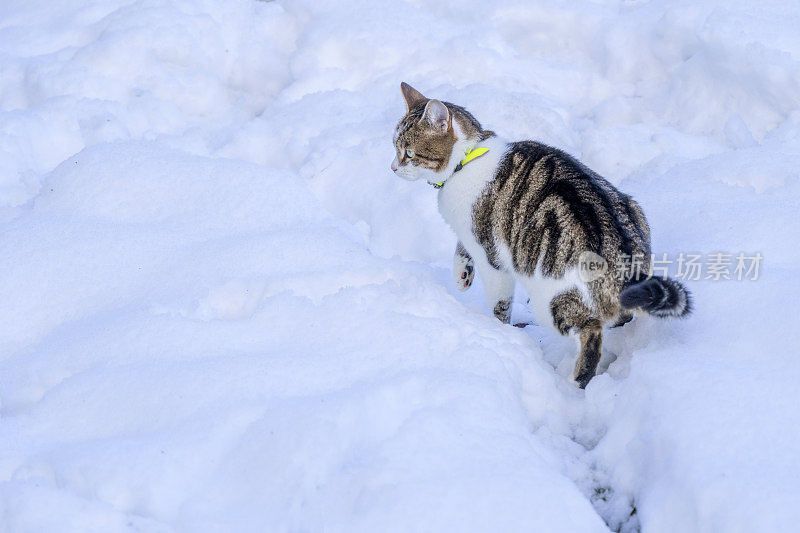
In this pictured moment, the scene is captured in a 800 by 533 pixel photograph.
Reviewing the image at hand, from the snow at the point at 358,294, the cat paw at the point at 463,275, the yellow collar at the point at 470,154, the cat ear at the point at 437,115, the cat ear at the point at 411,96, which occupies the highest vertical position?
the cat ear at the point at 437,115

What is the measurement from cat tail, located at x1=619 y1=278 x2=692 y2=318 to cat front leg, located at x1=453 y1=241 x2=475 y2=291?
102 cm

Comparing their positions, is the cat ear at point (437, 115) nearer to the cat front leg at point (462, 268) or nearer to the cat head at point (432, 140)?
the cat head at point (432, 140)

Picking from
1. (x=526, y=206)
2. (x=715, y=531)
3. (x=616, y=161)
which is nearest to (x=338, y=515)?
(x=715, y=531)

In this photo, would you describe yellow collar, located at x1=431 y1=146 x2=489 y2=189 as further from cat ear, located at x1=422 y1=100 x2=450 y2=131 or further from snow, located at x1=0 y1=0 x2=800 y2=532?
A: snow, located at x1=0 y1=0 x2=800 y2=532

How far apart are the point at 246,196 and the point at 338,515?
1.87 metres

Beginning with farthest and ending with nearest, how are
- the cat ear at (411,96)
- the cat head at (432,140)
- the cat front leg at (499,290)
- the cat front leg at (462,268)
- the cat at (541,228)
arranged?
the cat ear at (411,96), the cat front leg at (462,268), the cat head at (432,140), the cat front leg at (499,290), the cat at (541,228)

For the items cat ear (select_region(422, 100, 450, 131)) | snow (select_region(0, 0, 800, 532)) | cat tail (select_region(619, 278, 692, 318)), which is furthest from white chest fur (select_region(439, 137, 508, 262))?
cat tail (select_region(619, 278, 692, 318))

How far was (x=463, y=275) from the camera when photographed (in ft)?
11.0

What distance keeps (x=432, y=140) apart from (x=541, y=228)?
0.81 meters

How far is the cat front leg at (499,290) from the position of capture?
10.1 feet

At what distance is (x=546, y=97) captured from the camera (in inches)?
192

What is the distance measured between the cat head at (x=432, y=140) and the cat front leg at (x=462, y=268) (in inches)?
14.6

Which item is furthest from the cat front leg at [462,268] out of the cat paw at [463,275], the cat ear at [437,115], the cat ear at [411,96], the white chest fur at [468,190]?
the cat ear at [411,96]

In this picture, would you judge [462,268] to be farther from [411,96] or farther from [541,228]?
[411,96]
